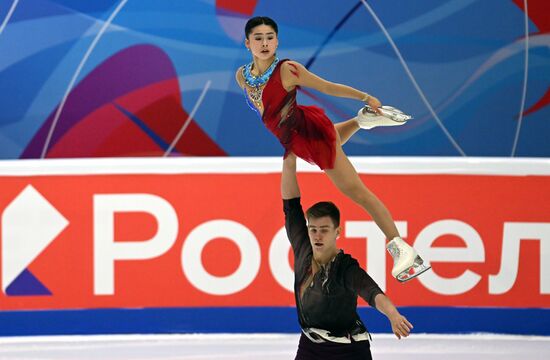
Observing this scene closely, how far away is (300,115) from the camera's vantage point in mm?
3621

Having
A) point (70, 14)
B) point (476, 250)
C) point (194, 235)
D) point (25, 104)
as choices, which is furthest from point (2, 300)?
point (476, 250)

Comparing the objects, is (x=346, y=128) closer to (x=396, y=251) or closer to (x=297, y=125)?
(x=297, y=125)

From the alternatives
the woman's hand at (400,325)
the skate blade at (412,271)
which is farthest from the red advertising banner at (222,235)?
the woman's hand at (400,325)

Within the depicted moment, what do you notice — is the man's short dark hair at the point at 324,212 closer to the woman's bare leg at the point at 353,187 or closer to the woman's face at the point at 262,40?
the woman's bare leg at the point at 353,187

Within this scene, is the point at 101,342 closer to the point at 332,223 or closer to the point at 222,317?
the point at 222,317

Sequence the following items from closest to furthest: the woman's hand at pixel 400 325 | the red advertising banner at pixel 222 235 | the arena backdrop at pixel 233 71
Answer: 1. the woman's hand at pixel 400 325
2. the red advertising banner at pixel 222 235
3. the arena backdrop at pixel 233 71

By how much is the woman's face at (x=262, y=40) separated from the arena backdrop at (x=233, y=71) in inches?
152

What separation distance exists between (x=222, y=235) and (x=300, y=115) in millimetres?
2604

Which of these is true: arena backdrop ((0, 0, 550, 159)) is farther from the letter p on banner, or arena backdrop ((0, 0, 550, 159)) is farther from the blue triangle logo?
the blue triangle logo

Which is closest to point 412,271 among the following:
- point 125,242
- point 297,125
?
point 297,125

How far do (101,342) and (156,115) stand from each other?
83.8 inches

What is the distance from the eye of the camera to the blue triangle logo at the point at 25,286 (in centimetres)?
607

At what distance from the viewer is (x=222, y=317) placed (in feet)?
20.2

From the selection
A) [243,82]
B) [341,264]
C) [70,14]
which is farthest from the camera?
[70,14]
